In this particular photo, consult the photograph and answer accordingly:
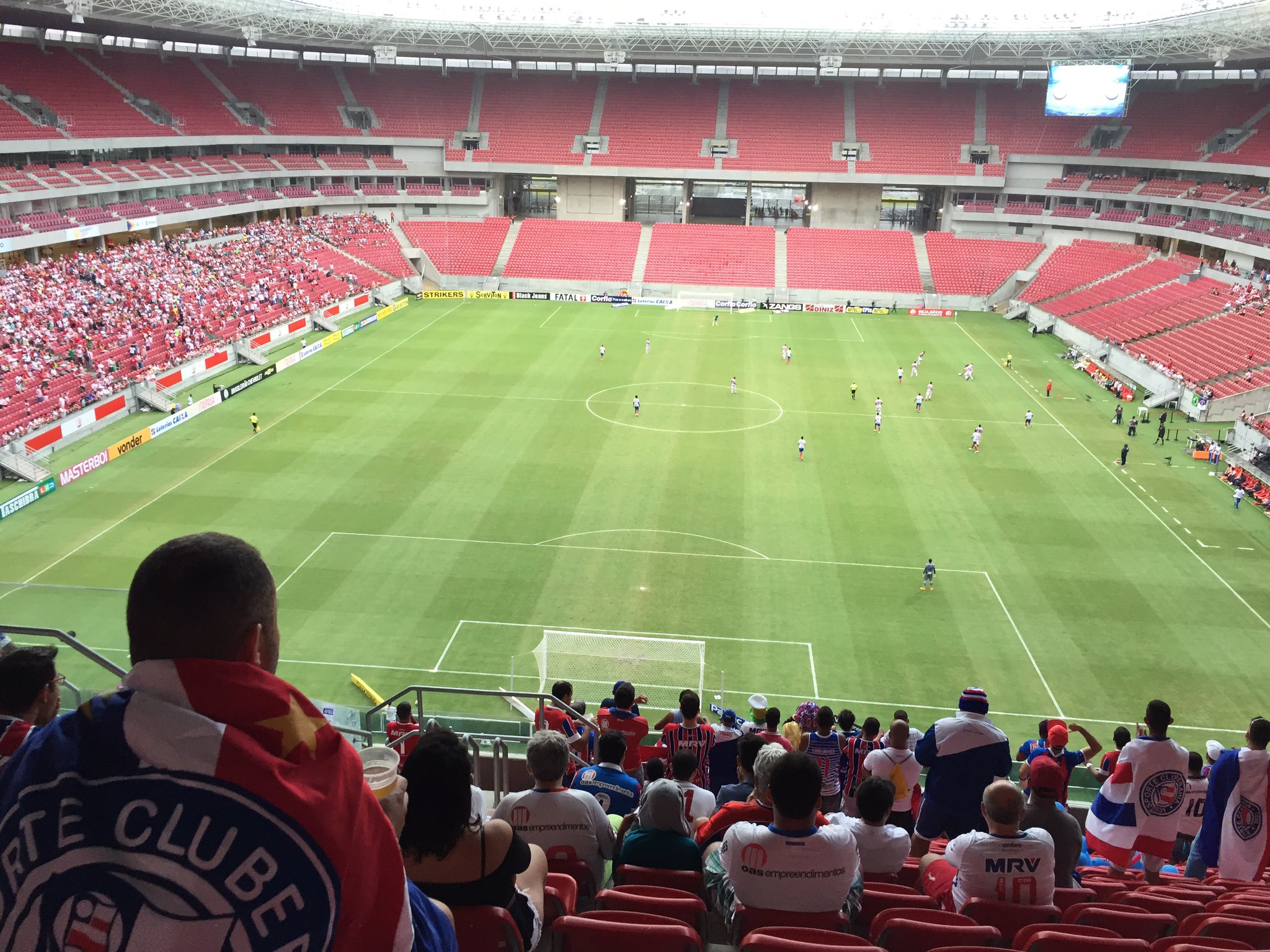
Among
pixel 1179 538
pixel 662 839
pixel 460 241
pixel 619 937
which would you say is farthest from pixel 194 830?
pixel 460 241

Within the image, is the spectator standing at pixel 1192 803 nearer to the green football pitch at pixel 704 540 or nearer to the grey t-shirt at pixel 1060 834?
the grey t-shirt at pixel 1060 834

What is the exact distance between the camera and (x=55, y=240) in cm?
4931

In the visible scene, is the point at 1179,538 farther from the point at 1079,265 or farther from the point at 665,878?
the point at 1079,265

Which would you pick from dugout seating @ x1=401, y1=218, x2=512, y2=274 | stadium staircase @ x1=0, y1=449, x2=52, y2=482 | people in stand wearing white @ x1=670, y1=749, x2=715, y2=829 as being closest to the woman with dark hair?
people in stand wearing white @ x1=670, y1=749, x2=715, y2=829

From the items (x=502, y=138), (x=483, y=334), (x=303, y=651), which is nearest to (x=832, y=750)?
(x=303, y=651)

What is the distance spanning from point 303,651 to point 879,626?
48.3ft

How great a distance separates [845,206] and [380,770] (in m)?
83.9

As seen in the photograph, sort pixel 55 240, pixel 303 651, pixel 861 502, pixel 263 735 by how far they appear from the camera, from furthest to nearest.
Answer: pixel 55 240, pixel 861 502, pixel 303 651, pixel 263 735

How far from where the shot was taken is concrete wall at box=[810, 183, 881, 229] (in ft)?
266

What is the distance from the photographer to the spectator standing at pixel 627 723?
12289 mm

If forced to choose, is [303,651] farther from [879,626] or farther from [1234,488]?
[1234,488]

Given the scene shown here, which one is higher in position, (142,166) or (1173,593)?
(142,166)

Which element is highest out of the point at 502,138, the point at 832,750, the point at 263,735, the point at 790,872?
the point at 502,138

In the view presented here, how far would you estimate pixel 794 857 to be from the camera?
218 inches
